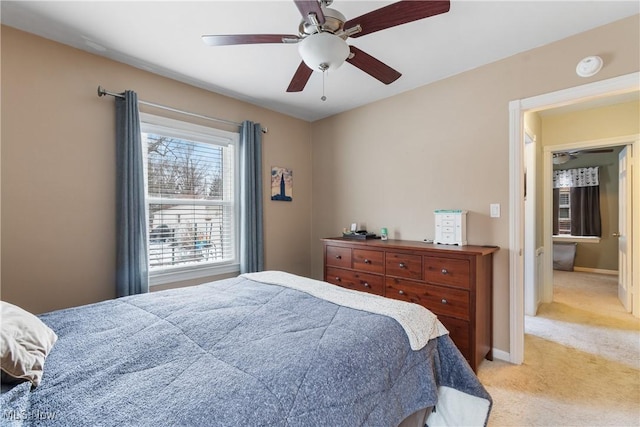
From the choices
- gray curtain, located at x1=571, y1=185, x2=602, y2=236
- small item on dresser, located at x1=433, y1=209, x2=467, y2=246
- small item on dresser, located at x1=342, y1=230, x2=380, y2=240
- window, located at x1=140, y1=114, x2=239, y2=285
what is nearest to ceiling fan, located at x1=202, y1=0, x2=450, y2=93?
window, located at x1=140, y1=114, x2=239, y2=285

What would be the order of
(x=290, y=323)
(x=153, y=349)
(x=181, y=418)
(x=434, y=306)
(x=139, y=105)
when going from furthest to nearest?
(x=139, y=105)
(x=434, y=306)
(x=290, y=323)
(x=153, y=349)
(x=181, y=418)

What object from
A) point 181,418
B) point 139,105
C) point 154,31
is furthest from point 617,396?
point 139,105

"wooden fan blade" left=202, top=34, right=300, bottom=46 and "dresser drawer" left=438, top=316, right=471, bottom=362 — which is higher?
"wooden fan blade" left=202, top=34, right=300, bottom=46

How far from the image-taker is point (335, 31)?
1.60 m

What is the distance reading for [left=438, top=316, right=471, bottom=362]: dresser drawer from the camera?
87.8 inches

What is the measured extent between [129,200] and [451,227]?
2795 millimetres

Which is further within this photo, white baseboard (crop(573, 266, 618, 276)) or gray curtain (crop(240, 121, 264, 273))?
white baseboard (crop(573, 266, 618, 276))

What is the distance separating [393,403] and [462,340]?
1.35 m

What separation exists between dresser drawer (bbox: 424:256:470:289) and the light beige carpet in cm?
75

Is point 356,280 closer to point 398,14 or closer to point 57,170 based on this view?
point 398,14

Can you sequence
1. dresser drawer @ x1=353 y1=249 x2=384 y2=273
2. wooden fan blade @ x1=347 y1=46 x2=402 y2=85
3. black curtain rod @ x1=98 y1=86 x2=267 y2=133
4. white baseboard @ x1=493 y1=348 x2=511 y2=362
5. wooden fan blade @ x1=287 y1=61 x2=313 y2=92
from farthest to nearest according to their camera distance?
dresser drawer @ x1=353 y1=249 x2=384 y2=273, white baseboard @ x1=493 y1=348 x2=511 y2=362, black curtain rod @ x1=98 y1=86 x2=267 y2=133, wooden fan blade @ x1=287 y1=61 x2=313 y2=92, wooden fan blade @ x1=347 y1=46 x2=402 y2=85

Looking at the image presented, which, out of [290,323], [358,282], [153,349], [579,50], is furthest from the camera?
[358,282]

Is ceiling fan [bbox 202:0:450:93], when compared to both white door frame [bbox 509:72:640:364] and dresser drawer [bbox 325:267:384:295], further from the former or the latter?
dresser drawer [bbox 325:267:384:295]

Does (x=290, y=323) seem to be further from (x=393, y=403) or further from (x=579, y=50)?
(x=579, y=50)
